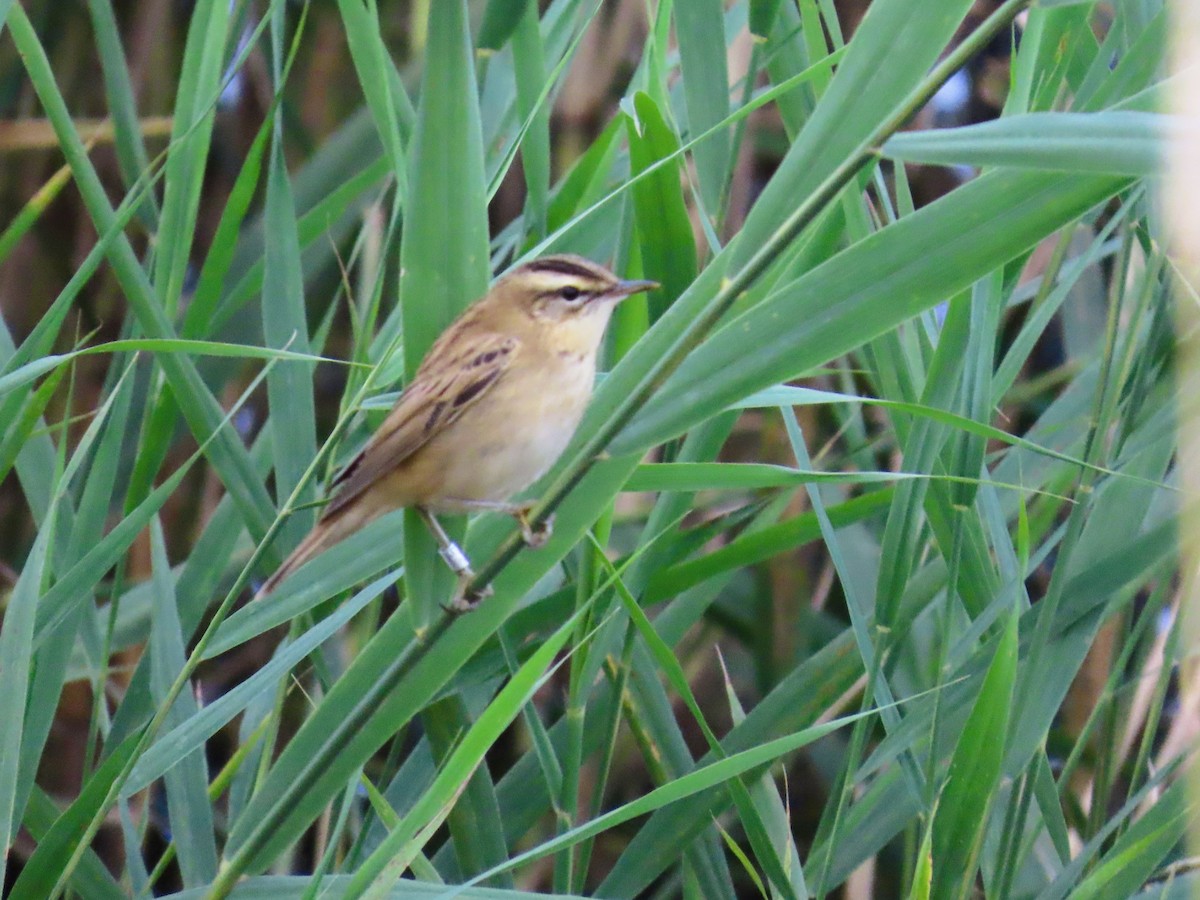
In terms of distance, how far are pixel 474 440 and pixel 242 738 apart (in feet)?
2.29

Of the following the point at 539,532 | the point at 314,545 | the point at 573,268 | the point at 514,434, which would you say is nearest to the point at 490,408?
the point at 514,434

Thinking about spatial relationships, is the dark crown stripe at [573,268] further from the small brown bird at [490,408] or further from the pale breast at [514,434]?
the pale breast at [514,434]

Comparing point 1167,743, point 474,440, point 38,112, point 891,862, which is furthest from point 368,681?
point 38,112

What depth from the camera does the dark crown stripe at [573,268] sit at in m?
2.04

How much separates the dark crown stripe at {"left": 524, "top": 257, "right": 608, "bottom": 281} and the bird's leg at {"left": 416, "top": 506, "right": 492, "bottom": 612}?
0.47m

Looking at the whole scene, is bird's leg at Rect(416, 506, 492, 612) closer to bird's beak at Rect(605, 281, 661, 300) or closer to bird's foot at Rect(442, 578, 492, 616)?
bird's foot at Rect(442, 578, 492, 616)

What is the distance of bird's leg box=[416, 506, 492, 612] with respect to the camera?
1605 millimetres

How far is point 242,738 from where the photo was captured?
2.27 metres

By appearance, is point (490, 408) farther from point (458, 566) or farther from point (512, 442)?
point (458, 566)

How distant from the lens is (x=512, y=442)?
1.97 m

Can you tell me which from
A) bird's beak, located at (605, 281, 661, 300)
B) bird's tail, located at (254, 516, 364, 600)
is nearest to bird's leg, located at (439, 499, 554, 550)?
bird's tail, located at (254, 516, 364, 600)

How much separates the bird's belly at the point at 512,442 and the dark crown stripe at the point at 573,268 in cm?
17

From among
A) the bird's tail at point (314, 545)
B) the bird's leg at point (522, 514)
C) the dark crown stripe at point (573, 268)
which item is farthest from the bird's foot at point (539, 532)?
the dark crown stripe at point (573, 268)

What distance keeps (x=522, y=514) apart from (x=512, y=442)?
12.2 inches
